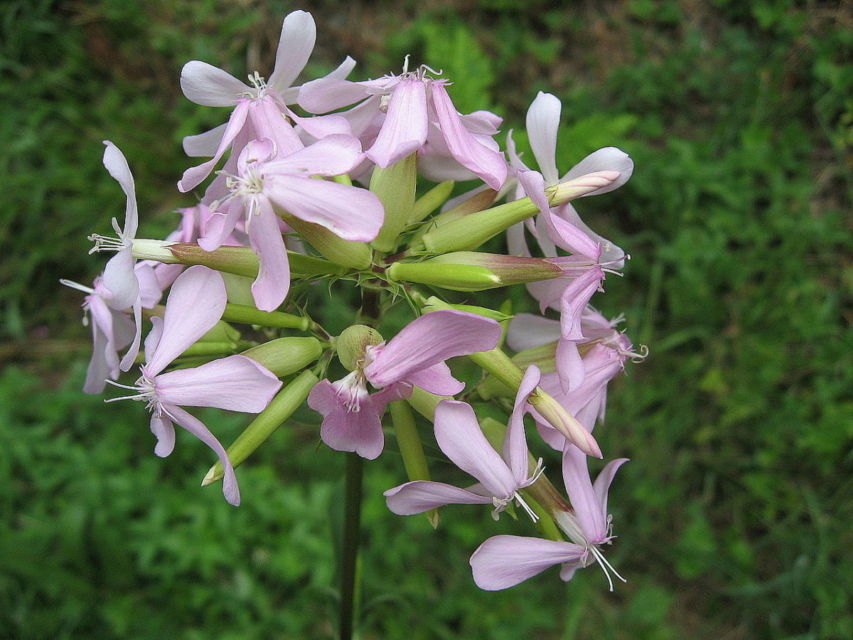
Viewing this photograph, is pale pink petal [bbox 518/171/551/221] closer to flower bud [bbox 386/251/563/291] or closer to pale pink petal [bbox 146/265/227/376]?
flower bud [bbox 386/251/563/291]

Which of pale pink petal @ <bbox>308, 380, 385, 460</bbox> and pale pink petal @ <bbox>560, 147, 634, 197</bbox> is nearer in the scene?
pale pink petal @ <bbox>308, 380, 385, 460</bbox>

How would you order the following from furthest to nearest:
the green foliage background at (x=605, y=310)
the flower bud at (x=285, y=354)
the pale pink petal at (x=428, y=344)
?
the green foliage background at (x=605, y=310)
the flower bud at (x=285, y=354)
the pale pink petal at (x=428, y=344)

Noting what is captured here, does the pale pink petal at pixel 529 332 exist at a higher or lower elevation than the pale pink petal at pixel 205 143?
lower

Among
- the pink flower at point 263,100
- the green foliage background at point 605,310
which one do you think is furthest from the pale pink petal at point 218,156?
the green foliage background at point 605,310

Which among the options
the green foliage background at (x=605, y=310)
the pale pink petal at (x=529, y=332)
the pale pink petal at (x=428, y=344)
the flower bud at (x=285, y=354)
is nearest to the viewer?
the pale pink petal at (x=428, y=344)

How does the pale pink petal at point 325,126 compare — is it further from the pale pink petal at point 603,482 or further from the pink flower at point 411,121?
the pale pink petal at point 603,482

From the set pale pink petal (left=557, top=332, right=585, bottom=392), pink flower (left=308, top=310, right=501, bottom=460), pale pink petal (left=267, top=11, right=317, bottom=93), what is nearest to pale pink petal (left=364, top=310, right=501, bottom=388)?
pink flower (left=308, top=310, right=501, bottom=460)

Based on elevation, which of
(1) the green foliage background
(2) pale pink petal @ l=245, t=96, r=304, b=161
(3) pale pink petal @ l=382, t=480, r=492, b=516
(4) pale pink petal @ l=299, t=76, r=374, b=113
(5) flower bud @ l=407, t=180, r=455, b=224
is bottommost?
(1) the green foliage background
